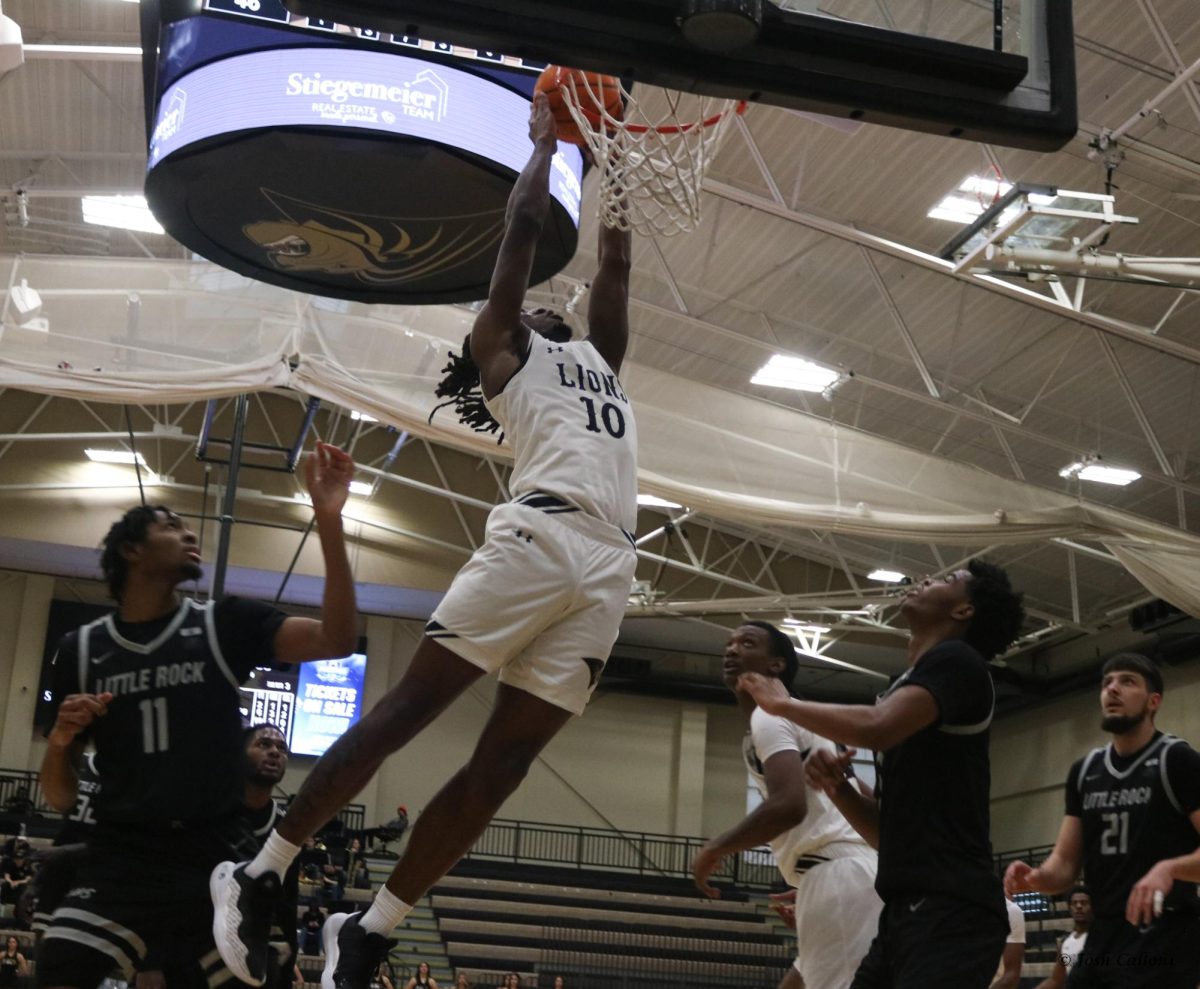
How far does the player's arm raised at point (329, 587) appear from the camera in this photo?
12.2ft

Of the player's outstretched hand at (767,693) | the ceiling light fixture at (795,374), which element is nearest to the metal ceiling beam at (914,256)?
the ceiling light fixture at (795,374)

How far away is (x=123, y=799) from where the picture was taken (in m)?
3.79

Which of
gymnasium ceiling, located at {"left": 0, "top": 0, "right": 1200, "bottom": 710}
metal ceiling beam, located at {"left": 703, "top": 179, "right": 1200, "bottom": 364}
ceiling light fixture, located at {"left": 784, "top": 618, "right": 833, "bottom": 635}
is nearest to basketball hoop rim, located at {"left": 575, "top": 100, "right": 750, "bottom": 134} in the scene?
gymnasium ceiling, located at {"left": 0, "top": 0, "right": 1200, "bottom": 710}

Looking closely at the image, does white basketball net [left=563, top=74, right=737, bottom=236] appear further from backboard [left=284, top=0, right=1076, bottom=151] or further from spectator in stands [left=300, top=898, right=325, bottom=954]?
spectator in stands [left=300, top=898, right=325, bottom=954]

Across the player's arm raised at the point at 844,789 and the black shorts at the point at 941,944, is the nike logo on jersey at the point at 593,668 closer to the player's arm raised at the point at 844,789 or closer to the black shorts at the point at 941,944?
the player's arm raised at the point at 844,789

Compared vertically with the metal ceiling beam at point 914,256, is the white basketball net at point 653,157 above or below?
below

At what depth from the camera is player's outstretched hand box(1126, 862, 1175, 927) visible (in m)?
4.08

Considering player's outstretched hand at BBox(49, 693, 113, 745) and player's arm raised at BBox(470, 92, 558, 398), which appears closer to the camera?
player's outstretched hand at BBox(49, 693, 113, 745)

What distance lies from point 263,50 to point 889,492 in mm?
6423

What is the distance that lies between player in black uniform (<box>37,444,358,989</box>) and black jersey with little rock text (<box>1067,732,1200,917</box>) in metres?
2.53

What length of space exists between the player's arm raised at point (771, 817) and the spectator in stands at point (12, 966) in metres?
10.3

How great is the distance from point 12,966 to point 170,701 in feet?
36.3

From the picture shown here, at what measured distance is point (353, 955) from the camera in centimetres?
349

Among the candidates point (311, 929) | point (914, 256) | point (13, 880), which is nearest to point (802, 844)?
point (914, 256)
